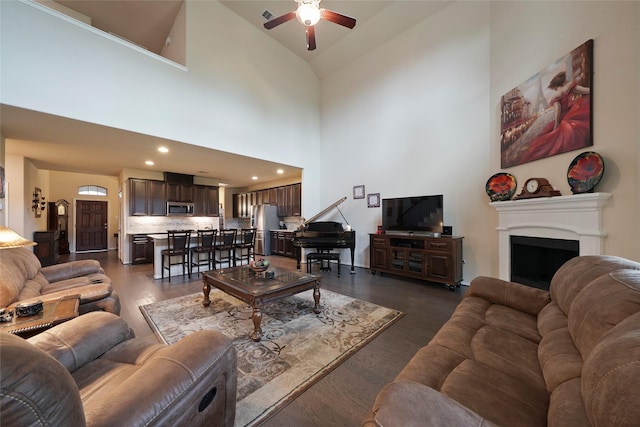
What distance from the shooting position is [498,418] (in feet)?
2.85

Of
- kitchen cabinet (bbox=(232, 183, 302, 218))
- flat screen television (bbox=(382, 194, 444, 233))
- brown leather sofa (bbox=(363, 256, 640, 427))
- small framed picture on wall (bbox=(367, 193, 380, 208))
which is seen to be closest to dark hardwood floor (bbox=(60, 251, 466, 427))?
brown leather sofa (bbox=(363, 256, 640, 427))

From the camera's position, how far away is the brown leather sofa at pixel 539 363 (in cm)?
69

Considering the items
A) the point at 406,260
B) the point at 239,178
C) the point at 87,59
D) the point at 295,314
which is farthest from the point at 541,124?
the point at 239,178

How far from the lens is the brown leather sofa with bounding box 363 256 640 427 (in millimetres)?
688

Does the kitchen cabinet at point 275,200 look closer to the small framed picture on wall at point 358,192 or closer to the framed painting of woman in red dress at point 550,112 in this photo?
the small framed picture on wall at point 358,192

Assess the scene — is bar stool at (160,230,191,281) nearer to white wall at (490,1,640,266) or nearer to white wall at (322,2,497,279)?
white wall at (322,2,497,279)

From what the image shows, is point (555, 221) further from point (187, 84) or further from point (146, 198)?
point (146, 198)

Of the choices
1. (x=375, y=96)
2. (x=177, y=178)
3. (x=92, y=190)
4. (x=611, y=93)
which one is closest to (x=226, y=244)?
(x=177, y=178)

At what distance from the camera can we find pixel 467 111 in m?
3.99

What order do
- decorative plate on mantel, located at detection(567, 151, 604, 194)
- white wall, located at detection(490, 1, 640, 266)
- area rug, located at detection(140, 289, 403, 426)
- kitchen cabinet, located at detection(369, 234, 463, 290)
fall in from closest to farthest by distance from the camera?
1. area rug, located at detection(140, 289, 403, 426)
2. white wall, located at detection(490, 1, 640, 266)
3. decorative plate on mantel, located at detection(567, 151, 604, 194)
4. kitchen cabinet, located at detection(369, 234, 463, 290)

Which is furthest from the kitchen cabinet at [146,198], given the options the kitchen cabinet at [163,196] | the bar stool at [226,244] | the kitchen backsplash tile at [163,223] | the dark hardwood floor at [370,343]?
the bar stool at [226,244]

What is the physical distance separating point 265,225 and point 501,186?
19.9 feet

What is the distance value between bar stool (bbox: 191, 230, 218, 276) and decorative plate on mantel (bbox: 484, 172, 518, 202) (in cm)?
501

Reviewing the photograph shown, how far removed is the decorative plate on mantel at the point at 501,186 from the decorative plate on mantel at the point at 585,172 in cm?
76
